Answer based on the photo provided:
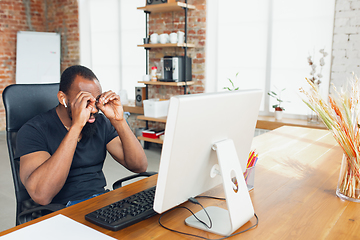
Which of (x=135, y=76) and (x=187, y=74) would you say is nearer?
(x=187, y=74)

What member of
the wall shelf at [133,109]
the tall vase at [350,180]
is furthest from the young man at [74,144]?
the wall shelf at [133,109]

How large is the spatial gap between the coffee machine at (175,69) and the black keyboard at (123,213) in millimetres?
3109

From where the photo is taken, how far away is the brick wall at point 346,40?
3.26 meters

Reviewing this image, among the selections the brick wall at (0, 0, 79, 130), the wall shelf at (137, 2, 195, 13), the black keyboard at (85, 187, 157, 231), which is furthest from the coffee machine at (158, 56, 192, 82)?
the black keyboard at (85, 187, 157, 231)

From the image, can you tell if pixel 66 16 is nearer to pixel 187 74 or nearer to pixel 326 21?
pixel 187 74

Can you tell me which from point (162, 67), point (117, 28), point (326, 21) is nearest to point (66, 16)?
point (117, 28)

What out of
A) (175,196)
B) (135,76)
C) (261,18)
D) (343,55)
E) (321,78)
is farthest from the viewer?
(135,76)

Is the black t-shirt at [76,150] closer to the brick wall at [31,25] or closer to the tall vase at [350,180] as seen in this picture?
the tall vase at [350,180]

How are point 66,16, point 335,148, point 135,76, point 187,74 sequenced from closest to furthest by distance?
point 335,148 < point 187,74 < point 135,76 < point 66,16

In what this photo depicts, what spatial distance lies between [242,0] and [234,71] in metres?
0.92

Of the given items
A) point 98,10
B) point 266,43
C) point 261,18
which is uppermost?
point 98,10

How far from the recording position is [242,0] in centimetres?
409

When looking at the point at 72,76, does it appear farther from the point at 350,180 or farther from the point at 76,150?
the point at 350,180

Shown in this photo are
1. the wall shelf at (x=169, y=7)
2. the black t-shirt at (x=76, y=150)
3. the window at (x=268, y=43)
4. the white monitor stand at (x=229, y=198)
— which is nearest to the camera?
the white monitor stand at (x=229, y=198)
